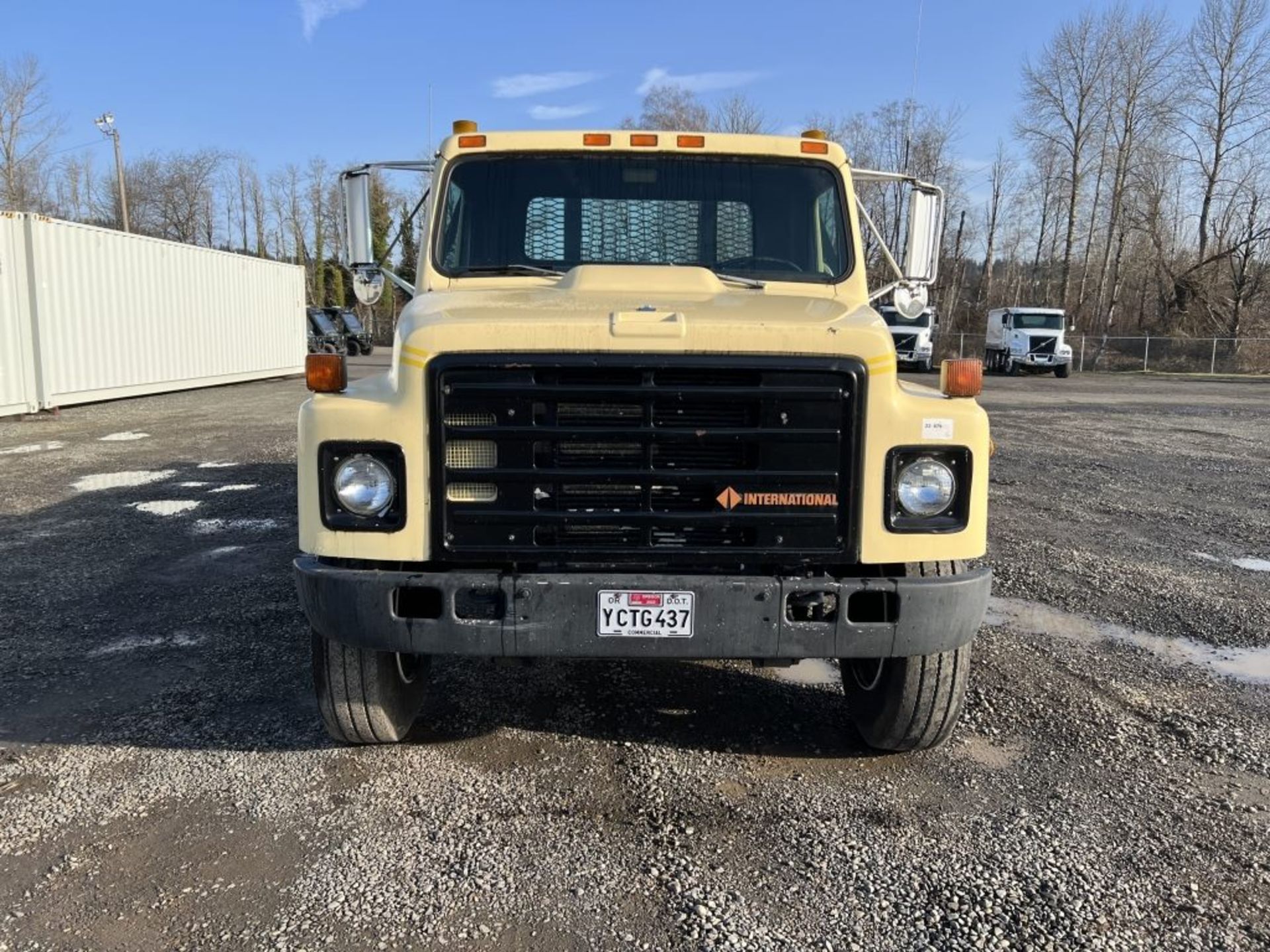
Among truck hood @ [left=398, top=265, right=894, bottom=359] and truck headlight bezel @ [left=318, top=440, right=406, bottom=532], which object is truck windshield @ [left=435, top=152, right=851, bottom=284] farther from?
truck headlight bezel @ [left=318, top=440, right=406, bottom=532]

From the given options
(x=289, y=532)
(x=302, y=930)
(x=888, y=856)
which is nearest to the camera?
(x=302, y=930)

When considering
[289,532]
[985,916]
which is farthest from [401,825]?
[289,532]

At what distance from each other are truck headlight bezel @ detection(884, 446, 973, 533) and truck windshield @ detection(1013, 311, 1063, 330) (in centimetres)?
3456

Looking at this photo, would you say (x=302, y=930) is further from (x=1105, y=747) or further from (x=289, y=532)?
(x=289, y=532)

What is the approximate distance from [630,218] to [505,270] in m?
0.64

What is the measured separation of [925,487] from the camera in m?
3.18

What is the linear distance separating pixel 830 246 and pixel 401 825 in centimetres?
310

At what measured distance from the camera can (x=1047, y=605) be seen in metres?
5.77

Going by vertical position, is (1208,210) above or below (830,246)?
above

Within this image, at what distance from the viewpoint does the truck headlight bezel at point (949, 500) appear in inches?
124

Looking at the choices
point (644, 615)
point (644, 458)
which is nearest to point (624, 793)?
point (644, 615)

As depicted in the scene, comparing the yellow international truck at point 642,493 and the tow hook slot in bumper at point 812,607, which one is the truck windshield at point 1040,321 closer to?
the yellow international truck at point 642,493

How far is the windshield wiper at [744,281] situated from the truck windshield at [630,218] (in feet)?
0.21

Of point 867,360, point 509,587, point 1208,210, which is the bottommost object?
point 509,587
